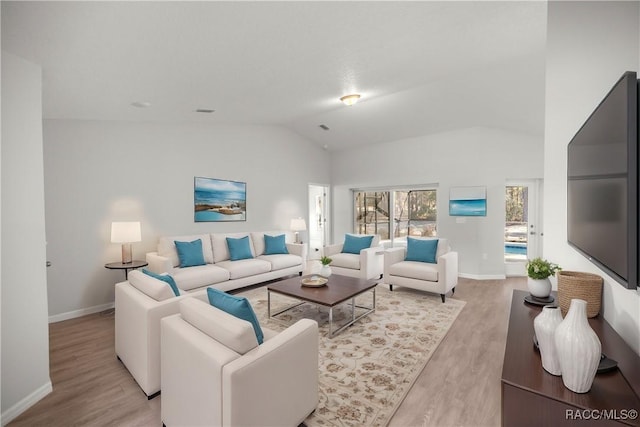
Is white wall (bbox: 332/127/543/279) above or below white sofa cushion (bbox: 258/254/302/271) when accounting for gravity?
above

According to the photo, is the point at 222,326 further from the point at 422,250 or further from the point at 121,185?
the point at 422,250

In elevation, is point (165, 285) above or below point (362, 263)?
above

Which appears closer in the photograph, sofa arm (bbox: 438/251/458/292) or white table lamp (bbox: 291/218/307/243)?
sofa arm (bbox: 438/251/458/292)

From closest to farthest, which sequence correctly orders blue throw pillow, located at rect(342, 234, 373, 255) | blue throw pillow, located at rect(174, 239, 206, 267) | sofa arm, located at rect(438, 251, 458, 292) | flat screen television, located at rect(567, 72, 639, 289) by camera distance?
flat screen television, located at rect(567, 72, 639, 289), sofa arm, located at rect(438, 251, 458, 292), blue throw pillow, located at rect(174, 239, 206, 267), blue throw pillow, located at rect(342, 234, 373, 255)

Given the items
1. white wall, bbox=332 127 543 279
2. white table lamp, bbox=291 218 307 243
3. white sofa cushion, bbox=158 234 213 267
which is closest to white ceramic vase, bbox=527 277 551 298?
white wall, bbox=332 127 543 279

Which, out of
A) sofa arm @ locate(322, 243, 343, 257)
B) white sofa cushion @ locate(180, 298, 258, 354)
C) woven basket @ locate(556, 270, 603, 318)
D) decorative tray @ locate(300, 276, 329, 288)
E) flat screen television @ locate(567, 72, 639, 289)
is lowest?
decorative tray @ locate(300, 276, 329, 288)

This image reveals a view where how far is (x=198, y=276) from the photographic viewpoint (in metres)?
3.99

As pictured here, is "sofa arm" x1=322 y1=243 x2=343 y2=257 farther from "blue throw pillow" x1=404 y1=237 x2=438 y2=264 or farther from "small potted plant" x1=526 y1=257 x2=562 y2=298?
"small potted plant" x1=526 y1=257 x2=562 y2=298

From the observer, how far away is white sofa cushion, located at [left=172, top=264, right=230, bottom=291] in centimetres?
387

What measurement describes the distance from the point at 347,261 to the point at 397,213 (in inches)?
94.7

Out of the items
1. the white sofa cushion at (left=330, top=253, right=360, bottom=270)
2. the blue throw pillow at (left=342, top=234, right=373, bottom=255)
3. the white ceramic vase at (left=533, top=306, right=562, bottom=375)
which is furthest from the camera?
the blue throw pillow at (left=342, top=234, right=373, bottom=255)

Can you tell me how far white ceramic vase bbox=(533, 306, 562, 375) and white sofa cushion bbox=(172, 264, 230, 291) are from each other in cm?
375

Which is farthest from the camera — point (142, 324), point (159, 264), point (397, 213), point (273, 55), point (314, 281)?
point (397, 213)

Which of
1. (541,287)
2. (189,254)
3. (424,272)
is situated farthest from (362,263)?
(541,287)
